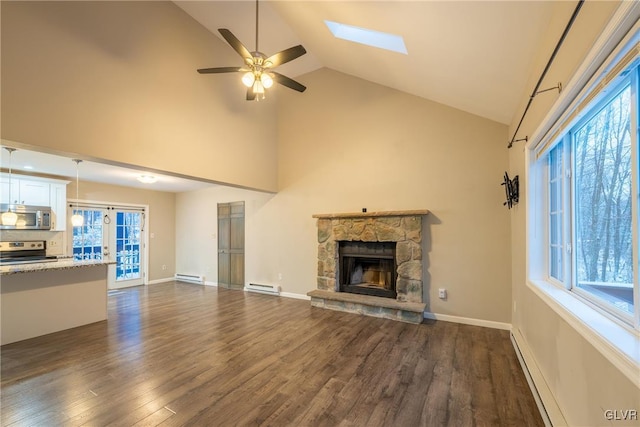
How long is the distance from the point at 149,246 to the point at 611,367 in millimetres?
8195

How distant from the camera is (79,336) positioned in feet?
11.5

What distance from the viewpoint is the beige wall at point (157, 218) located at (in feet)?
21.1

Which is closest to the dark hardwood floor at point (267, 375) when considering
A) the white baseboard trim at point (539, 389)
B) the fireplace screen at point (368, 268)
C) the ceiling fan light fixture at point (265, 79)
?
the white baseboard trim at point (539, 389)

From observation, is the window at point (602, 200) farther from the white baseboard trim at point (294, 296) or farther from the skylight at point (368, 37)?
the white baseboard trim at point (294, 296)

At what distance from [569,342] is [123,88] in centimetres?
448

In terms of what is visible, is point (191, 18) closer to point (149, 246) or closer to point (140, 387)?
point (140, 387)

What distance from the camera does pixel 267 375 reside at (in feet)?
8.26

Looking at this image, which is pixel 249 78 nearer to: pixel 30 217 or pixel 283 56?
pixel 283 56

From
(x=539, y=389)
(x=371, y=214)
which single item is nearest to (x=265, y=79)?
(x=371, y=214)

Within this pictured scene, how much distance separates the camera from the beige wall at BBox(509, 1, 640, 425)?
3.75 ft

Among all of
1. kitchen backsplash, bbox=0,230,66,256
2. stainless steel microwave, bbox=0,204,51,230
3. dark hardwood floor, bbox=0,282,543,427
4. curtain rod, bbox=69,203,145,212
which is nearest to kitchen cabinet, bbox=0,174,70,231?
stainless steel microwave, bbox=0,204,51,230

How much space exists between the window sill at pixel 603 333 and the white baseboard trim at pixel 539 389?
638 millimetres

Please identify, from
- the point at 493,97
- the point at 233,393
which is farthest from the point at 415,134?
the point at 233,393

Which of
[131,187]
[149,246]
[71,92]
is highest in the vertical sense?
[71,92]
